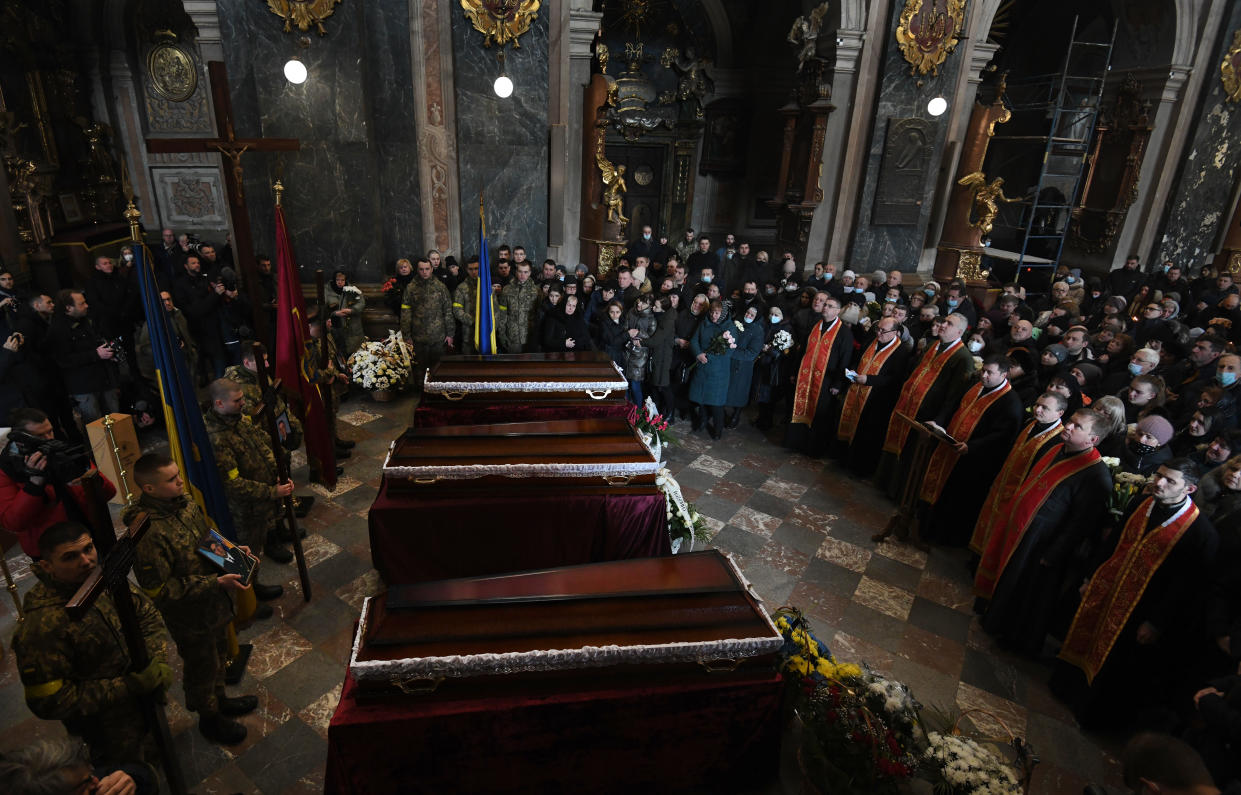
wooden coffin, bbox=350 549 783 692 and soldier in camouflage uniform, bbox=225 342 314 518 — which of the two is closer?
wooden coffin, bbox=350 549 783 692

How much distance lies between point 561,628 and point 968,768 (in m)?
1.61

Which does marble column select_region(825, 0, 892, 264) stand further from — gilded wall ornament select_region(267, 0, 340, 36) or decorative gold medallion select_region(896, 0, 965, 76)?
gilded wall ornament select_region(267, 0, 340, 36)

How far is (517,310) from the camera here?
768 centimetres

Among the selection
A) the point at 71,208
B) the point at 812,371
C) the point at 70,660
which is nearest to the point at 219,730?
the point at 70,660

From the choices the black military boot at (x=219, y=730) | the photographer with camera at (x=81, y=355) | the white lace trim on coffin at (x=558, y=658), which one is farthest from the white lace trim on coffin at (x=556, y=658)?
the photographer with camera at (x=81, y=355)

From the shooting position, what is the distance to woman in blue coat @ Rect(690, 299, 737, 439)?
279 inches

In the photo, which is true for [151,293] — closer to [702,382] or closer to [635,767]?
[635,767]

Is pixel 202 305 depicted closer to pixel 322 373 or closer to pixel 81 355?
pixel 81 355

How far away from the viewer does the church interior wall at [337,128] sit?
7535 mm

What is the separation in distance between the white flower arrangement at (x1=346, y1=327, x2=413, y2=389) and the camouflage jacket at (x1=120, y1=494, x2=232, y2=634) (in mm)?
4510

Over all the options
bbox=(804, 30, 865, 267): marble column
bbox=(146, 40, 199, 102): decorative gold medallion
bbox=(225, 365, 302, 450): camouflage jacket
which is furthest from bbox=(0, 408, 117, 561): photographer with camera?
bbox=(146, 40, 199, 102): decorative gold medallion

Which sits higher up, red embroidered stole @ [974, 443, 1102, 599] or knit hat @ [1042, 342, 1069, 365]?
knit hat @ [1042, 342, 1069, 365]

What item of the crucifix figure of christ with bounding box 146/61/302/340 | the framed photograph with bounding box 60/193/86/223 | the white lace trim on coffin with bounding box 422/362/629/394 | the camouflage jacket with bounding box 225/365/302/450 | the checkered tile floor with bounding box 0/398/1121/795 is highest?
the crucifix figure of christ with bounding box 146/61/302/340

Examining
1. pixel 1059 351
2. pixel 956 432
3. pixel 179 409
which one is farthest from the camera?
pixel 1059 351
